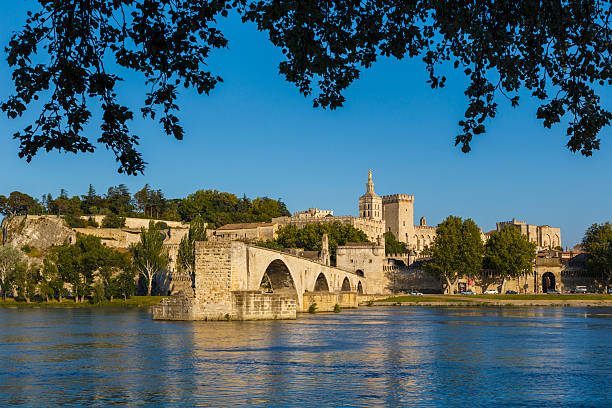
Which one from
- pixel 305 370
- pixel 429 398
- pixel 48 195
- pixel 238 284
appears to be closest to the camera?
pixel 429 398

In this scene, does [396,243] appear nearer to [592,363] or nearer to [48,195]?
[48,195]

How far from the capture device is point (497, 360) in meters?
21.7

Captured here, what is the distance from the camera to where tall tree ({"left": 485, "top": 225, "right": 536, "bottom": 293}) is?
3172 inches

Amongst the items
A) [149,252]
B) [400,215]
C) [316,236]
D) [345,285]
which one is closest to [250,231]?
[316,236]

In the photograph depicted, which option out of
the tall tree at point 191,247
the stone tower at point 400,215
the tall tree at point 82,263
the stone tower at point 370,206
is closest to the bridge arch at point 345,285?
the tall tree at point 191,247

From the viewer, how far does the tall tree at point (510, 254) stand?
80562mm

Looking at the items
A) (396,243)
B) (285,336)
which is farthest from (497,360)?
(396,243)

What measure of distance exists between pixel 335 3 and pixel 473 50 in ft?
5.47

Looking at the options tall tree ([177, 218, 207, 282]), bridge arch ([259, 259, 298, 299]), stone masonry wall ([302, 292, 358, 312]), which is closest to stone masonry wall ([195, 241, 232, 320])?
bridge arch ([259, 259, 298, 299])

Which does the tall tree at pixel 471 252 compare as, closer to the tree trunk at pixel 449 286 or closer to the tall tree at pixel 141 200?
the tree trunk at pixel 449 286

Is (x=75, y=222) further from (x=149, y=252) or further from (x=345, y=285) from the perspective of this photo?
(x=345, y=285)

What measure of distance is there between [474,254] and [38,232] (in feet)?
165

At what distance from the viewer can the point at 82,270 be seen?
65.2m

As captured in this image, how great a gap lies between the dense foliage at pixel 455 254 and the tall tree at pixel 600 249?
1299 cm
